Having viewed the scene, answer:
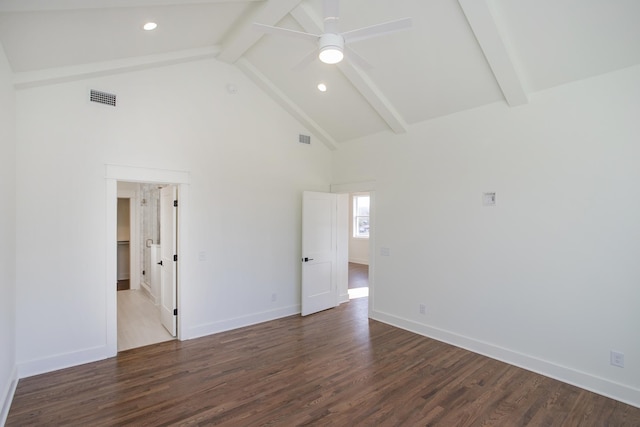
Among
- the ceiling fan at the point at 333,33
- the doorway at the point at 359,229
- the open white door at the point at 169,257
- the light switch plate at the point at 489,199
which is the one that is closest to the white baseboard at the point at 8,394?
the open white door at the point at 169,257

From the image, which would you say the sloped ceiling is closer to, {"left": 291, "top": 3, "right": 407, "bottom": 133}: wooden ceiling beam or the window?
{"left": 291, "top": 3, "right": 407, "bottom": 133}: wooden ceiling beam

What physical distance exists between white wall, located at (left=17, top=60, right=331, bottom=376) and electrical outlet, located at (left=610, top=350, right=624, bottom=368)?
418cm

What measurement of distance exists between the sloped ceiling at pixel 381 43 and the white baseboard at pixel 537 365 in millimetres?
2956

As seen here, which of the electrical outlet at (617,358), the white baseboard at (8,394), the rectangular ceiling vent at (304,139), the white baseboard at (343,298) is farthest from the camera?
the white baseboard at (343,298)

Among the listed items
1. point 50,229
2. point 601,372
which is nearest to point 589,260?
point 601,372

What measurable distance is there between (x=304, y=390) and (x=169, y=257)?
9.26 ft

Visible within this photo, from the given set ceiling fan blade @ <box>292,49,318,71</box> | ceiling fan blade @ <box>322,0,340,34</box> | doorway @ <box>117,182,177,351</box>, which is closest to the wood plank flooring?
doorway @ <box>117,182,177,351</box>

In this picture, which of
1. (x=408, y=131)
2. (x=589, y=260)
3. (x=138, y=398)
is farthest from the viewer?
(x=408, y=131)

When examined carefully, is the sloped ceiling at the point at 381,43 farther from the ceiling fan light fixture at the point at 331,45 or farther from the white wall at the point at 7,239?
the ceiling fan light fixture at the point at 331,45

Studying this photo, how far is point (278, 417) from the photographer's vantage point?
2643 mm

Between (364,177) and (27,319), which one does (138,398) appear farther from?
(364,177)

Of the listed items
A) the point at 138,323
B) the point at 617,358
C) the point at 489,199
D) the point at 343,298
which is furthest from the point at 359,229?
the point at 617,358

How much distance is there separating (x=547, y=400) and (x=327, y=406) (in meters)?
2.09

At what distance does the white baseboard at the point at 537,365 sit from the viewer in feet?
9.69
